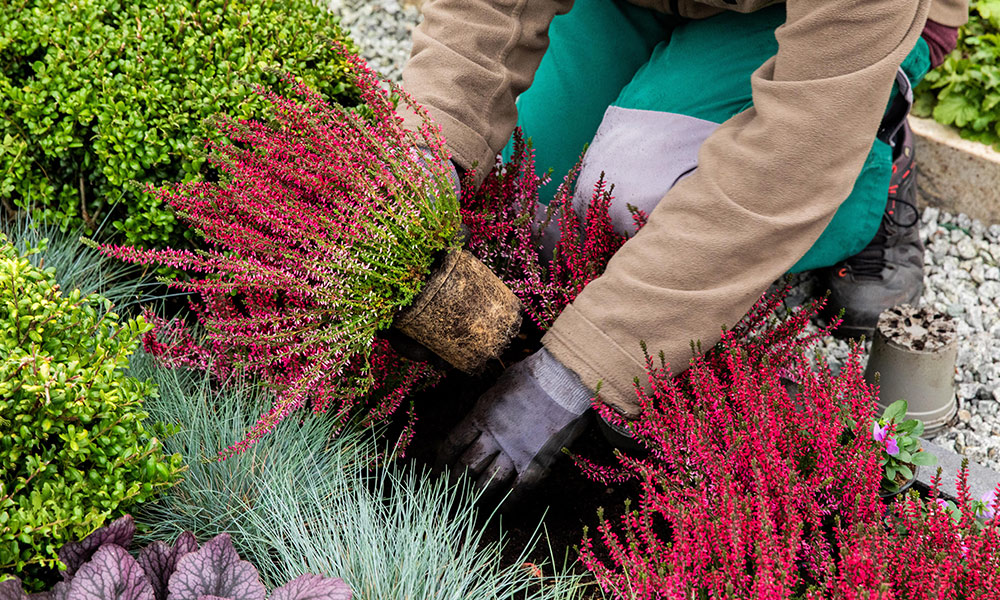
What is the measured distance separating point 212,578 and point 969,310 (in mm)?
2760

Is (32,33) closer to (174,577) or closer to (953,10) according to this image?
(174,577)

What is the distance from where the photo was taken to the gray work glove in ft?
6.09

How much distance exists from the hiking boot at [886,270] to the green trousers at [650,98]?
21cm

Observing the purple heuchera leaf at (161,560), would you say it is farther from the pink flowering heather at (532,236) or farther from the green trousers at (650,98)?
the green trousers at (650,98)

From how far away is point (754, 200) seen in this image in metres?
1.67

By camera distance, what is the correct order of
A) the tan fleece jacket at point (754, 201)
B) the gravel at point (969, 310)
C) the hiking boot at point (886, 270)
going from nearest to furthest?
the tan fleece jacket at point (754, 201), the gravel at point (969, 310), the hiking boot at point (886, 270)

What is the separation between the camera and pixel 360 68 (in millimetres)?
1864

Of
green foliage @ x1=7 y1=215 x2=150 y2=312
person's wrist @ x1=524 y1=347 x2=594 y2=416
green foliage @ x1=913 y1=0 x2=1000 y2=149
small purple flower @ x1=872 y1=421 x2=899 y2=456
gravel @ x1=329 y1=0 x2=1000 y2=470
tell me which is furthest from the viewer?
green foliage @ x1=913 y1=0 x2=1000 y2=149

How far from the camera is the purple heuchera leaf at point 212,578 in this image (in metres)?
1.40

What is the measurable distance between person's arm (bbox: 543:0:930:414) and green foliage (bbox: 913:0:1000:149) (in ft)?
6.33

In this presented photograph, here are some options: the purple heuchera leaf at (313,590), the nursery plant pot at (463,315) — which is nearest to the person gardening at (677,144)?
the nursery plant pot at (463,315)

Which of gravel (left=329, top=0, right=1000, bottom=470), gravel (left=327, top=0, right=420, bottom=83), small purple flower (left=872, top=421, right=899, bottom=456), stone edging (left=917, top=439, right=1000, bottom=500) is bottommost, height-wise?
gravel (left=329, top=0, right=1000, bottom=470)

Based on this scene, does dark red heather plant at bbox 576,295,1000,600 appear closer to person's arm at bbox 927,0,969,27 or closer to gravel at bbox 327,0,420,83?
person's arm at bbox 927,0,969,27

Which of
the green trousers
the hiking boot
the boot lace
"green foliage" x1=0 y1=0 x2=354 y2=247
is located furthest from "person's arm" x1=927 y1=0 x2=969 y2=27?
"green foliage" x1=0 y1=0 x2=354 y2=247
